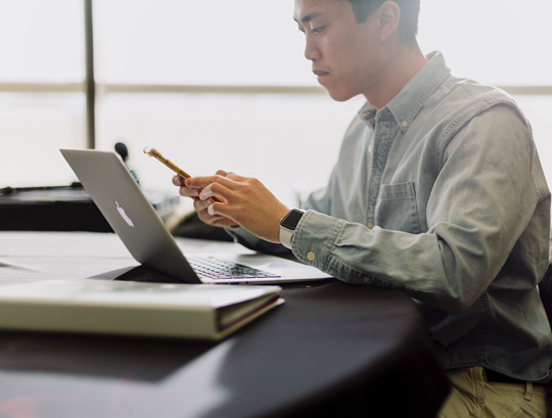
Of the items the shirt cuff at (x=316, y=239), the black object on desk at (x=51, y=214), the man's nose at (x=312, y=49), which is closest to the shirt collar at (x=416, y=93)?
the man's nose at (x=312, y=49)

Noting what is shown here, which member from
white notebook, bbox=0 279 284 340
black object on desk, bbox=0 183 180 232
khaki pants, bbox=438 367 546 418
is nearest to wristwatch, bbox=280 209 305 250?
white notebook, bbox=0 279 284 340

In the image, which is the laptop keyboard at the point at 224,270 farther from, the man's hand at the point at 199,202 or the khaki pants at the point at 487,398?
the khaki pants at the point at 487,398

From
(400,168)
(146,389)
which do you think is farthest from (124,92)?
(146,389)

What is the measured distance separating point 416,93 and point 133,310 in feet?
2.68

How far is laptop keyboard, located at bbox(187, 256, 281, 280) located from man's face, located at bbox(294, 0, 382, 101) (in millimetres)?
523

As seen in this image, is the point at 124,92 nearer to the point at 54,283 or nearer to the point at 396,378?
the point at 54,283

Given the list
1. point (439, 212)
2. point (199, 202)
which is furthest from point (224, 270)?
point (439, 212)

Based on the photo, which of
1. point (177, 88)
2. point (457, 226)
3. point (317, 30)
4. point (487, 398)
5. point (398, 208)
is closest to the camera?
point (457, 226)

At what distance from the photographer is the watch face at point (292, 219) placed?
2.57ft

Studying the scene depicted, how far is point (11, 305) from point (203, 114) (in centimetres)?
250

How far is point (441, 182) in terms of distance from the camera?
83 centimetres

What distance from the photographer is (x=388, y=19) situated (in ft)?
3.58

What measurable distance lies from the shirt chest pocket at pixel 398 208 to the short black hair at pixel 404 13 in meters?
0.38

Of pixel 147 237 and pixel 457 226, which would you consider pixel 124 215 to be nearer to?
pixel 147 237
